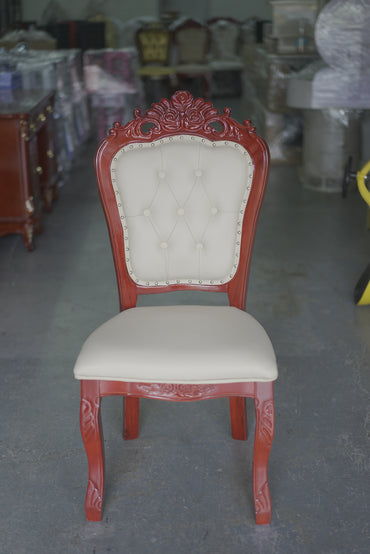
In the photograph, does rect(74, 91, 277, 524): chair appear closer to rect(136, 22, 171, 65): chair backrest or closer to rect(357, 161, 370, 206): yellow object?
rect(357, 161, 370, 206): yellow object

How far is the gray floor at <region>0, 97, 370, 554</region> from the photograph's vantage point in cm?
166

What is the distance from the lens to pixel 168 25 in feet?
36.1

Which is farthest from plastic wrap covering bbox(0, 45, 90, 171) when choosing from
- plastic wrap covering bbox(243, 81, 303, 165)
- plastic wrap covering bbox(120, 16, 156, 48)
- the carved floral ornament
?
plastic wrap covering bbox(120, 16, 156, 48)

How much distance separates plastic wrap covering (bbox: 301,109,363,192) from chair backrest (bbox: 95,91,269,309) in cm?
330

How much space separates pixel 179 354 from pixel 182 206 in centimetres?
50

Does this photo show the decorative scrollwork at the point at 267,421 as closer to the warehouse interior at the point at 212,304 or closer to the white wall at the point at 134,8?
the warehouse interior at the point at 212,304

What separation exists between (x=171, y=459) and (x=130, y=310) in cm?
47

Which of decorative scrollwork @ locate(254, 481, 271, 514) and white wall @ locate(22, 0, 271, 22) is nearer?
decorative scrollwork @ locate(254, 481, 271, 514)

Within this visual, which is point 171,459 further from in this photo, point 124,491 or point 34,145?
point 34,145

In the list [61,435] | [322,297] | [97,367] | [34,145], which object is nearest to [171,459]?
[61,435]

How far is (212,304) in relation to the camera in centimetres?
312

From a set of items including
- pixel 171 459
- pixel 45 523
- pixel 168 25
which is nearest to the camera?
pixel 45 523

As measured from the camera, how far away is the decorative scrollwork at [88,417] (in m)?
1.60

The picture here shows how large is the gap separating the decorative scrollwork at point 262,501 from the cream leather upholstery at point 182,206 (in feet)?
2.01
